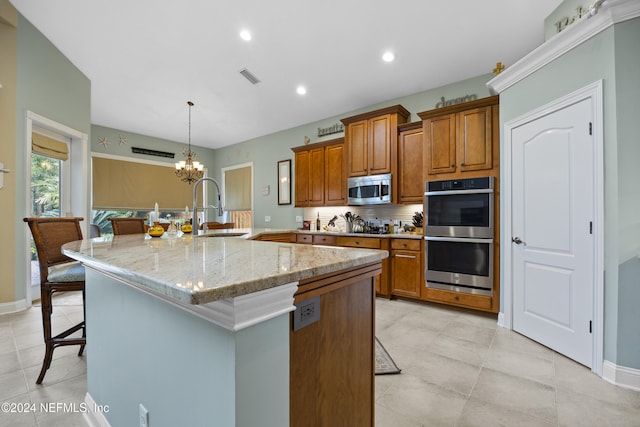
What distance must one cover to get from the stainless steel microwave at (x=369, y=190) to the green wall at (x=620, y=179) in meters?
2.19

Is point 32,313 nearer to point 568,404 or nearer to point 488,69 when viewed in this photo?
point 568,404

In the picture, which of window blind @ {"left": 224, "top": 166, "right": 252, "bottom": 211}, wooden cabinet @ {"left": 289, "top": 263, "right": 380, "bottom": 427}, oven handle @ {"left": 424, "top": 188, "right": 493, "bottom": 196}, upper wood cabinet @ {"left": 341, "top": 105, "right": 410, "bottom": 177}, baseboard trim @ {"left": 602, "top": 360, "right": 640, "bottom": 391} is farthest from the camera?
window blind @ {"left": 224, "top": 166, "right": 252, "bottom": 211}

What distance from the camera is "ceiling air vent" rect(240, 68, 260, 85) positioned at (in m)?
3.78

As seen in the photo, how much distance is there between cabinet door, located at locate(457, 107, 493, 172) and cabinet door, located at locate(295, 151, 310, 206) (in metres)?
2.53

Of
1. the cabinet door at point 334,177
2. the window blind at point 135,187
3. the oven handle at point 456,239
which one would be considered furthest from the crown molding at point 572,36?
the window blind at point 135,187

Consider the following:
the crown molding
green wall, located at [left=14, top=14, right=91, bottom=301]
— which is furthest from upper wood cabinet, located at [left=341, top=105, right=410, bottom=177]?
green wall, located at [left=14, top=14, right=91, bottom=301]

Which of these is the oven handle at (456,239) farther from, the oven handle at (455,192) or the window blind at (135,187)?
the window blind at (135,187)

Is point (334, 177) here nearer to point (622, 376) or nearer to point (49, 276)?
point (49, 276)

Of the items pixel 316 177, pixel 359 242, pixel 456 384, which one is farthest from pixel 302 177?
pixel 456 384

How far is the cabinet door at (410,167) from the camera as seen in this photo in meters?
3.69

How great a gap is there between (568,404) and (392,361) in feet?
3.37

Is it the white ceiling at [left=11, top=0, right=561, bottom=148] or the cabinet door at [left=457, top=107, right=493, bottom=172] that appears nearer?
the white ceiling at [left=11, top=0, right=561, bottom=148]

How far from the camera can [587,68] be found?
2070 mm

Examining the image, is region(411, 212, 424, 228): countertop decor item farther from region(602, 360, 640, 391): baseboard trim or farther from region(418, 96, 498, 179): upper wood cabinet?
region(602, 360, 640, 391): baseboard trim
